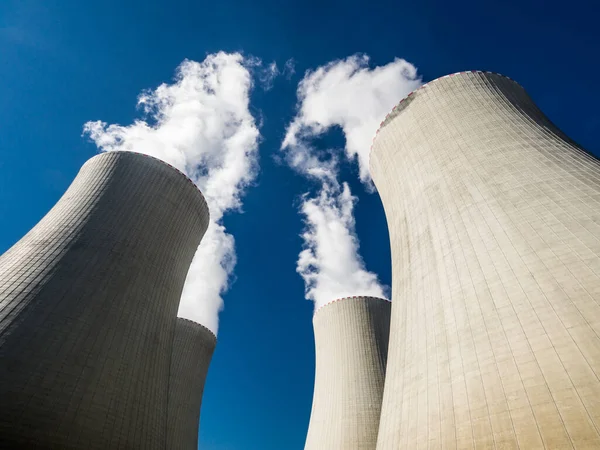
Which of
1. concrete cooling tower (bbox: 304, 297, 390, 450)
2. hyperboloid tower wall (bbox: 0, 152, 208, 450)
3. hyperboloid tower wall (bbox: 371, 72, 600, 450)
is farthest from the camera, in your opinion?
concrete cooling tower (bbox: 304, 297, 390, 450)

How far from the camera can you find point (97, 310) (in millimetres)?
6602

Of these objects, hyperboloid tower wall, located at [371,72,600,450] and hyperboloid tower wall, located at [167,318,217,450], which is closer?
hyperboloid tower wall, located at [371,72,600,450]

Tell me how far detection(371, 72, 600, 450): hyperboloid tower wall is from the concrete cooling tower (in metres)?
5.82

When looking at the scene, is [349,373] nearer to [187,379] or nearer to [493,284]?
[187,379]

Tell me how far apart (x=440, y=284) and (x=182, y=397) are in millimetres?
9559

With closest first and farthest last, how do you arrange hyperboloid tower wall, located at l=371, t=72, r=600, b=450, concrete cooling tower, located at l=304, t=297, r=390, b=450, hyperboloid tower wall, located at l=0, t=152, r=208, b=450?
hyperboloid tower wall, located at l=371, t=72, r=600, b=450 → hyperboloid tower wall, located at l=0, t=152, r=208, b=450 → concrete cooling tower, located at l=304, t=297, r=390, b=450

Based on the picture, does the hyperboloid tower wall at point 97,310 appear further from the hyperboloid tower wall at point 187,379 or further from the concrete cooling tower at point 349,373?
the concrete cooling tower at point 349,373

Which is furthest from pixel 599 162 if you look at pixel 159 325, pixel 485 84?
pixel 159 325

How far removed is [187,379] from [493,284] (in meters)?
10.6

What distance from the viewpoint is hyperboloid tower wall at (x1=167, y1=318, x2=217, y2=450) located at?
11797 millimetres

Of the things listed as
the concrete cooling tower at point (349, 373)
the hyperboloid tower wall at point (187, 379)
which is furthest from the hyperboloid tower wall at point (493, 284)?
the hyperboloid tower wall at point (187, 379)

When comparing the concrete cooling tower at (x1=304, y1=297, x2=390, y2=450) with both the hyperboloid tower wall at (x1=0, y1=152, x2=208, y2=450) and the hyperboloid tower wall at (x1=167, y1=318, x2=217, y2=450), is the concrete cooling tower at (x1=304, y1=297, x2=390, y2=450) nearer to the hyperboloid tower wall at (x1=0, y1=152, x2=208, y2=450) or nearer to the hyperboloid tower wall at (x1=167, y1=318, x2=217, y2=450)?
the hyperboloid tower wall at (x1=167, y1=318, x2=217, y2=450)

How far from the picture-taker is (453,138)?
25.1 feet

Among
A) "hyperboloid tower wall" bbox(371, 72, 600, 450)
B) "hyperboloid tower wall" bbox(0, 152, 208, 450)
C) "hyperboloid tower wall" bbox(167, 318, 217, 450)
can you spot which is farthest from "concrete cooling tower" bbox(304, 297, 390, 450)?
"hyperboloid tower wall" bbox(0, 152, 208, 450)
